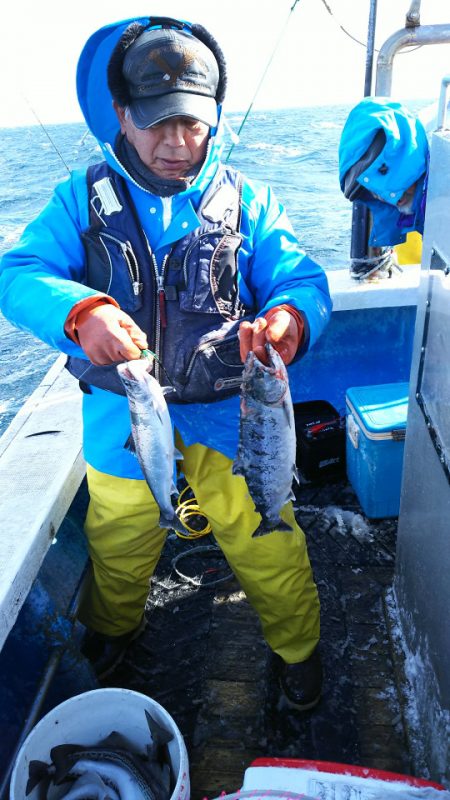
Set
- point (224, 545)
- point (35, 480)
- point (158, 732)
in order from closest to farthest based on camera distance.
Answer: point (158, 732)
point (224, 545)
point (35, 480)

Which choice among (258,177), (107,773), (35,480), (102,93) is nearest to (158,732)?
(107,773)

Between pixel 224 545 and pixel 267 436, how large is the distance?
92 cm

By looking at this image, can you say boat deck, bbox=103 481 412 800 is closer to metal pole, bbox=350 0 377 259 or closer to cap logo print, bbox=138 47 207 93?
metal pole, bbox=350 0 377 259

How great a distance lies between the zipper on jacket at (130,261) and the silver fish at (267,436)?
0.77 metres

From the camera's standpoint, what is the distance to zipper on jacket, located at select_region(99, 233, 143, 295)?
256cm

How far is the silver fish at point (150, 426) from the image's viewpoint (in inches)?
83.0

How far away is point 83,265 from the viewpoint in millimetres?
2684

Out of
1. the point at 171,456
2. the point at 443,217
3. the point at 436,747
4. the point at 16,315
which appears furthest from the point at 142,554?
the point at 443,217

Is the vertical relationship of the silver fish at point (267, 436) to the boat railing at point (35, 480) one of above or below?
above

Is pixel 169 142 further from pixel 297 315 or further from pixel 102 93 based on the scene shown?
pixel 297 315

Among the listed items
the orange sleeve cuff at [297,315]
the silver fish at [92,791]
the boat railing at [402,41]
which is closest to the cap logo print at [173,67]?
the orange sleeve cuff at [297,315]

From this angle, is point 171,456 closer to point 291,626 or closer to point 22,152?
point 291,626

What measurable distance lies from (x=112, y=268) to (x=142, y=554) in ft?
4.74

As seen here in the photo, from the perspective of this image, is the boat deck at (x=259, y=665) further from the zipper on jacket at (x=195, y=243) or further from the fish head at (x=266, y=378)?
the zipper on jacket at (x=195, y=243)
